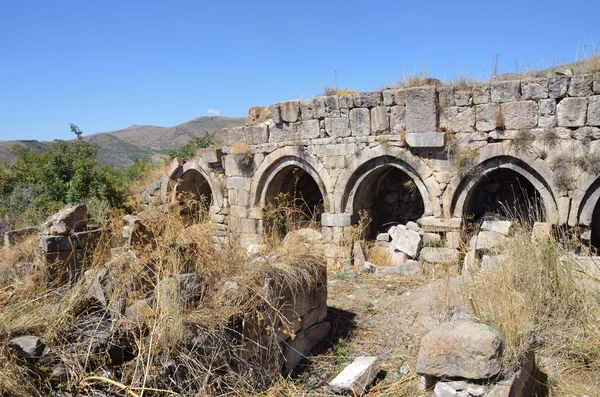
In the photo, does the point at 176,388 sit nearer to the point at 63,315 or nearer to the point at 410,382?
the point at 63,315

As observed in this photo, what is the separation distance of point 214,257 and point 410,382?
209 centimetres

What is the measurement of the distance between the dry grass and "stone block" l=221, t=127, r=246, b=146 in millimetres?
6919

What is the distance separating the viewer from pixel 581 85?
7.38 metres

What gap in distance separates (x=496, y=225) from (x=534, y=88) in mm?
2217

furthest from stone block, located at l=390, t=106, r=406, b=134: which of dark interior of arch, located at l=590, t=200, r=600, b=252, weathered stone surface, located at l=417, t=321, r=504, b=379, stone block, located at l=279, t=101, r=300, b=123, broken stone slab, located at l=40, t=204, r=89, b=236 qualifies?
weathered stone surface, located at l=417, t=321, r=504, b=379

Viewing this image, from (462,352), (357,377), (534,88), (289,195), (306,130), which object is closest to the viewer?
(462,352)

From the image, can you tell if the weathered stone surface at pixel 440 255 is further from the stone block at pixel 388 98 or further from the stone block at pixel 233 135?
the stone block at pixel 233 135

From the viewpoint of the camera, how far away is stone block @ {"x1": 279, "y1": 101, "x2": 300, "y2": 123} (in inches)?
388

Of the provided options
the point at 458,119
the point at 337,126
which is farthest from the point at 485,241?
the point at 337,126

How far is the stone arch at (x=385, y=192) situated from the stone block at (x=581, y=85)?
2668 millimetres

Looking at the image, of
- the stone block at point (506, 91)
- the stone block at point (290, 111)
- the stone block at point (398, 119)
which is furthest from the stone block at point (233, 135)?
the stone block at point (506, 91)

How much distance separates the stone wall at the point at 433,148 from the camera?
7.54 m

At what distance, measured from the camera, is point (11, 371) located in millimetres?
2941

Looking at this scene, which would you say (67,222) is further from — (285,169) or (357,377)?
(285,169)
